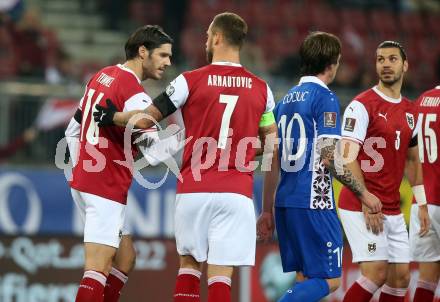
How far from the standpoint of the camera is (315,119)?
6.97m

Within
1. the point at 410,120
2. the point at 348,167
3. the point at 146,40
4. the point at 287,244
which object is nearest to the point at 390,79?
the point at 410,120

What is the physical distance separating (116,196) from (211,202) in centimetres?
78

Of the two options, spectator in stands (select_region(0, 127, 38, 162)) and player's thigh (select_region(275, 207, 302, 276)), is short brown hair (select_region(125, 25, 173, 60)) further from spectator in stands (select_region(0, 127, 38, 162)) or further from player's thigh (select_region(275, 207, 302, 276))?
spectator in stands (select_region(0, 127, 38, 162))

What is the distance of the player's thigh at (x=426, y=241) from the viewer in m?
8.17

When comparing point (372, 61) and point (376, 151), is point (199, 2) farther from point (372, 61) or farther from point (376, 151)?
point (376, 151)

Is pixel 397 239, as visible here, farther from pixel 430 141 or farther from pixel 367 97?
pixel 367 97

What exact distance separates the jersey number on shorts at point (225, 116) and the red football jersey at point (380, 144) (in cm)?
148

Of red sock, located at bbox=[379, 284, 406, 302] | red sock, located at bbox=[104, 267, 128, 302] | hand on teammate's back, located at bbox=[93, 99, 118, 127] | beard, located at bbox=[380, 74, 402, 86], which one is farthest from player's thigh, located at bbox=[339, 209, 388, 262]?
hand on teammate's back, located at bbox=[93, 99, 118, 127]

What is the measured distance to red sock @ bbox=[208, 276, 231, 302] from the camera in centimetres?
637

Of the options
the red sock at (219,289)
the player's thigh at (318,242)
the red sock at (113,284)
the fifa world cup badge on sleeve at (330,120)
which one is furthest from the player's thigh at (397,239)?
the red sock at (113,284)

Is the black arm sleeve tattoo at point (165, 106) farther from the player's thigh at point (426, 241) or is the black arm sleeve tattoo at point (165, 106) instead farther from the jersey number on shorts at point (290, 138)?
the player's thigh at point (426, 241)

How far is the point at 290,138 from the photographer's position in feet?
23.4

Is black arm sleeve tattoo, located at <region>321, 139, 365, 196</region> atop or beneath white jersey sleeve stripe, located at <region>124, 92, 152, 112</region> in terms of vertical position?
beneath

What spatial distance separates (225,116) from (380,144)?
1.77 m
